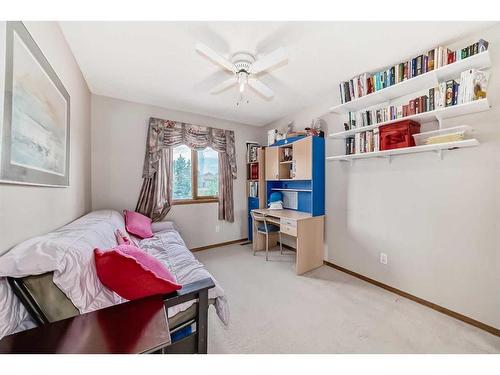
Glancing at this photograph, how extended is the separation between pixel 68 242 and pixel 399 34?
2.72 meters

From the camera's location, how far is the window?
3.41 meters

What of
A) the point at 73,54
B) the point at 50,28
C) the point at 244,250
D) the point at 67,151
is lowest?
the point at 244,250

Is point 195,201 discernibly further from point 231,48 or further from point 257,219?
point 231,48

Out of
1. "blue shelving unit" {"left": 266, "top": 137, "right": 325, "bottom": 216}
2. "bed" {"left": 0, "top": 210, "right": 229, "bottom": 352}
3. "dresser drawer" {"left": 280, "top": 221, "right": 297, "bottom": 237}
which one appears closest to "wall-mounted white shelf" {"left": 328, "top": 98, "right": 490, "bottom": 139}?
"blue shelving unit" {"left": 266, "top": 137, "right": 325, "bottom": 216}

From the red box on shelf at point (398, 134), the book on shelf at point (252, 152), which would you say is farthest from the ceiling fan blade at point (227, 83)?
the book on shelf at point (252, 152)

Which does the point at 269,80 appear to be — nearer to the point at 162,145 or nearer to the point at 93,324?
the point at 162,145

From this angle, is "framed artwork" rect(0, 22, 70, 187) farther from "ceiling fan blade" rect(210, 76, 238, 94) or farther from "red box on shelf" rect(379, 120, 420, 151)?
"red box on shelf" rect(379, 120, 420, 151)

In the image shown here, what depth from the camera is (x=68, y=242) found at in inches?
40.9

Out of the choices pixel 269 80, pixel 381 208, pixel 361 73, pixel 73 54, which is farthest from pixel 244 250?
pixel 73 54

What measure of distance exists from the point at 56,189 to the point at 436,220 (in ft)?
10.7

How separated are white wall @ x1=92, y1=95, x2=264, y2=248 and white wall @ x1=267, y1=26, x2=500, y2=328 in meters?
2.35

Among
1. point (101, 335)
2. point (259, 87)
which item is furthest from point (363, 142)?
point (101, 335)

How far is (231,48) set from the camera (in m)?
1.79

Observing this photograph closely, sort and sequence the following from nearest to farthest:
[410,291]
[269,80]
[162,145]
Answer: [410,291] → [269,80] → [162,145]
